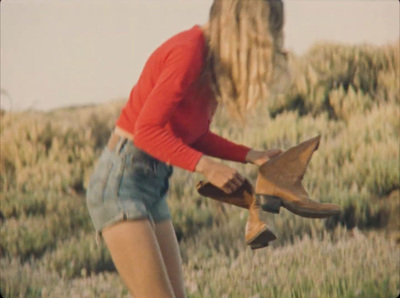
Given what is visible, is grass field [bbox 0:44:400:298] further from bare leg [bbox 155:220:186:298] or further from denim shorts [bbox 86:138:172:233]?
denim shorts [bbox 86:138:172:233]

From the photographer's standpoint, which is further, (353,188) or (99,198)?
(353,188)

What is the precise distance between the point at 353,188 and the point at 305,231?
66 cm

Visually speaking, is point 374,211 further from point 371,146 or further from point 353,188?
point 371,146

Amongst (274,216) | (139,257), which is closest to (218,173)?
(139,257)

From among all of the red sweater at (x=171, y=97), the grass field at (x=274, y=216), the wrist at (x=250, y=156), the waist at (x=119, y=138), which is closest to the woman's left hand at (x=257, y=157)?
the wrist at (x=250, y=156)

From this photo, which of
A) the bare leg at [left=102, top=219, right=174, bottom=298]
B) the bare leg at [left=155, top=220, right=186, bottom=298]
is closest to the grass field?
the bare leg at [left=155, top=220, right=186, bottom=298]

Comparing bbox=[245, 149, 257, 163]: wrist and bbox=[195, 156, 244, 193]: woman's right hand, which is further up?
bbox=[195, 156, 244, 193]: woman's right hand

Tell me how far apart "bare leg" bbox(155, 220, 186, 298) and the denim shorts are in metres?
0.17

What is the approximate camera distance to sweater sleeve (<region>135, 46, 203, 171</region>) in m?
2.20

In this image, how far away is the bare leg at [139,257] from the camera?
2.28m

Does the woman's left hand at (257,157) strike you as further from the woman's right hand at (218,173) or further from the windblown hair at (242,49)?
the woman's right hand at (218,173)

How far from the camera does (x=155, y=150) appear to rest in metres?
2.22

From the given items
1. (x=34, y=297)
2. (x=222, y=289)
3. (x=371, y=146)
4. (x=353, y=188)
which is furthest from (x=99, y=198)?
(x=371, y=146)

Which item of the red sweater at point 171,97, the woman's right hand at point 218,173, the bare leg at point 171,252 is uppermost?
the red sweater at point 171,97
